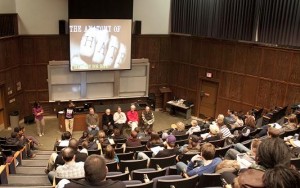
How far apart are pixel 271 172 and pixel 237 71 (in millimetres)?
11032

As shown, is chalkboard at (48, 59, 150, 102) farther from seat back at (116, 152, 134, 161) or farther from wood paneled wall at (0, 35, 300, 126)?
seat back at (116, 152, 134, 161)

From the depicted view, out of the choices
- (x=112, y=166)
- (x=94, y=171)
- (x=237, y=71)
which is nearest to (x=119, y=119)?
(x=237, y=71)

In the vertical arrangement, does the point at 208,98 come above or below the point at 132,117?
above

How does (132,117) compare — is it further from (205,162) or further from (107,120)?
(205,162)

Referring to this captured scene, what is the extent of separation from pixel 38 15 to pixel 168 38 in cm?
561

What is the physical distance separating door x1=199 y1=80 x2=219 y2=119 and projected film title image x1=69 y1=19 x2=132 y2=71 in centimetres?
344

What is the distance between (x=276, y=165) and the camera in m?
1.82

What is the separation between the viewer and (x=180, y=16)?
13867 mm

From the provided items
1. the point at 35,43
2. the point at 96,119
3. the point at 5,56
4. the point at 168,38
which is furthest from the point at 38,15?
the point at 168,38

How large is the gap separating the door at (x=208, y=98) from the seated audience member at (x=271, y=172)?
11182mm

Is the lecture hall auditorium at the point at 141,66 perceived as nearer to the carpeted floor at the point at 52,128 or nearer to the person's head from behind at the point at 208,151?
the carpeted floor at the point at 52,128

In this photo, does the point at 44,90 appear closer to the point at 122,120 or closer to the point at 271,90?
the point at 122,120

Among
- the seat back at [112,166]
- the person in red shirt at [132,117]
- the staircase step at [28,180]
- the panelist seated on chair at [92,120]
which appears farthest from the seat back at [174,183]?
the person in red shirt at [132,117]

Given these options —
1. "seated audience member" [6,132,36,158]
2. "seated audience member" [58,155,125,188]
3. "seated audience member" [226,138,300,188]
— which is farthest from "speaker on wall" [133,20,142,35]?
"seated audience member" [226,138,300,188]
